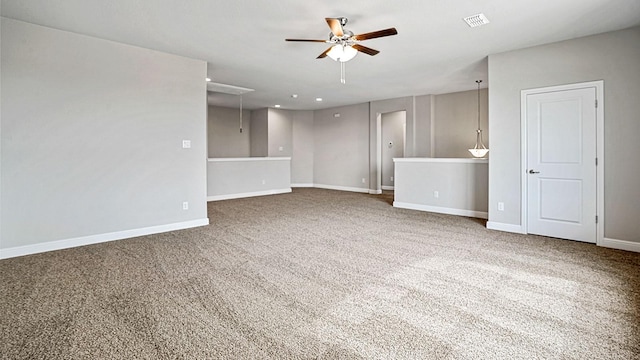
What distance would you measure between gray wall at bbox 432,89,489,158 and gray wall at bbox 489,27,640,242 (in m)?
2.99

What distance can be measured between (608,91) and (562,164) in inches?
39.0

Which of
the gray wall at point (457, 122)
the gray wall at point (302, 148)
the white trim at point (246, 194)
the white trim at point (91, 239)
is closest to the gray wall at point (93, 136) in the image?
the white trim at point (91, 239)

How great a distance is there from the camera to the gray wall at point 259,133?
10411 millimetres

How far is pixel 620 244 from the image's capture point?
3.92 meters

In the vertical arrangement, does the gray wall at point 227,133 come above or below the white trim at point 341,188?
above

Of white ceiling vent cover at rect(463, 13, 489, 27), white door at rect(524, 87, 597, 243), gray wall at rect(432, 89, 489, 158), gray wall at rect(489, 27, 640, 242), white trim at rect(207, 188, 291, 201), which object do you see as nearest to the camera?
white ceiling vent cover at rect(463, 13, 489, 27)

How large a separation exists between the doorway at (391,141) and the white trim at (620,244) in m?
6.24

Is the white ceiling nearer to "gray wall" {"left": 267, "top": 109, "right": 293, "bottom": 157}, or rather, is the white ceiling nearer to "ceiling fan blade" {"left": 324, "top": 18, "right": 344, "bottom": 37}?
"ceiling fan blade" {"left": 324, "top": 18, "right": 344, "bottom": 37}

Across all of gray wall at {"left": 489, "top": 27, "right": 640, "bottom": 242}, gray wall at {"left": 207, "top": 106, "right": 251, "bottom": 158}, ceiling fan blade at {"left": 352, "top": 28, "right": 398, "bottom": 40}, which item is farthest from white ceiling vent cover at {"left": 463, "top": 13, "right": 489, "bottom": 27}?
gray wall at {"left": 207, "top": 106, "right": 251, "bottom": 158}

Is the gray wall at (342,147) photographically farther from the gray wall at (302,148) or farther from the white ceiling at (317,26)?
the white ceiling at (317,26)

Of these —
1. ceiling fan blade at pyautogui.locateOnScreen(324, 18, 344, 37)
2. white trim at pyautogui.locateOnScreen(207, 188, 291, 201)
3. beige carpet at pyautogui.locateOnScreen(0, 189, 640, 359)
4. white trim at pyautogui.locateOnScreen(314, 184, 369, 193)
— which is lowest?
beige carpet at pyautogui.locateOnScreen(0, 189, 640, 359)

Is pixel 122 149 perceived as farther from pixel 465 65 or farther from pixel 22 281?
pixel 465 65

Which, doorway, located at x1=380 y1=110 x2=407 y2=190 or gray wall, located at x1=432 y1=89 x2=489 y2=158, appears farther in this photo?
doorway, located at x1=380 y1=110 x2=407 y2=190

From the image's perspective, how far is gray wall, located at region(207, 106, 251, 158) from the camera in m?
10.5
